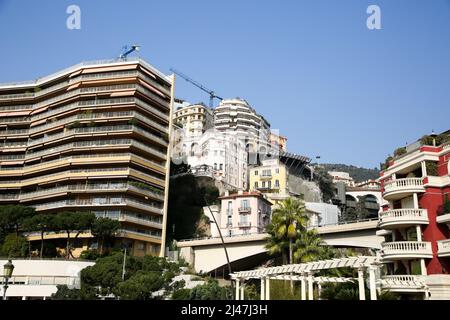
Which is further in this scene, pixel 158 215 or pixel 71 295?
pixel 158 215

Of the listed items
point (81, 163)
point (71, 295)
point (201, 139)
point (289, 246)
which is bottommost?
point (71, 295)

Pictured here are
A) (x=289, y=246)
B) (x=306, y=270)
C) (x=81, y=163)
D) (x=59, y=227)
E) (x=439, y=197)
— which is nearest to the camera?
(x=306, y=270)

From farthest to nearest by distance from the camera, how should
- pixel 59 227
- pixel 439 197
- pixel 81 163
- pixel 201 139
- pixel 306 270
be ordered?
pixel 201 139, pixel 81 163, pixel 59 227, pixel 439 197, pixel 306 270

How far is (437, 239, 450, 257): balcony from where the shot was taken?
72.0ft

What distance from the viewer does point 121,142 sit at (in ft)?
208

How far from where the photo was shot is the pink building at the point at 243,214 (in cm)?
6881

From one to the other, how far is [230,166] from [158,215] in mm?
26999

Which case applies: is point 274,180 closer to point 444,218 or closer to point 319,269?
point 444,218

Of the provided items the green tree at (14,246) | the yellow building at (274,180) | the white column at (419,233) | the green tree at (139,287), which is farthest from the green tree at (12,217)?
the white column at (419,233)

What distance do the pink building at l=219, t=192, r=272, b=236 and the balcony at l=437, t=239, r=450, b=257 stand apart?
152 ft

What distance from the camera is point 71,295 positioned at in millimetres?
39906

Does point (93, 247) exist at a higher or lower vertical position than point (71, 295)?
higher
